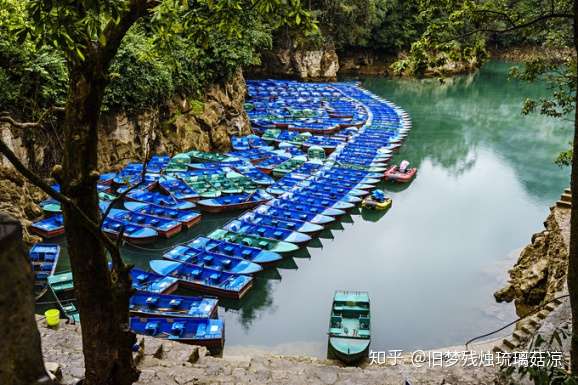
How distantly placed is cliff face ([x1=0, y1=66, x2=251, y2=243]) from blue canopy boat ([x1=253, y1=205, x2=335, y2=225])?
461cm

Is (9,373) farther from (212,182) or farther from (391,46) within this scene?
(391,46)

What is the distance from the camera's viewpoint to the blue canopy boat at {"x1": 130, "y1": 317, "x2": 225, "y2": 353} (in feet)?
32.5

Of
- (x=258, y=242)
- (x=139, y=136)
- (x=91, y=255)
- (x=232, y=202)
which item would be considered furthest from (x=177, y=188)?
(x=91, y=255)

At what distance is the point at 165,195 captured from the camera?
1753 cm

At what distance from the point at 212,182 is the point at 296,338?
28.5 ft

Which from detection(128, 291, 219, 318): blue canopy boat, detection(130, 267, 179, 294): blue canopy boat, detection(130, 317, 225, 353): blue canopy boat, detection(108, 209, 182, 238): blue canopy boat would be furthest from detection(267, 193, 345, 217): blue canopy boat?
detection(130, 317, 225, 353): blue canopy boat

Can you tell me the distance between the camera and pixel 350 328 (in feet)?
34.5

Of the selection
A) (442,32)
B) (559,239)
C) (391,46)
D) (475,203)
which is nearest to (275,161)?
(475,203)

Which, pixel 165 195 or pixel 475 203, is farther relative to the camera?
pixel 475 203

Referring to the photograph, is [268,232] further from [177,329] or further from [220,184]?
[177,329]

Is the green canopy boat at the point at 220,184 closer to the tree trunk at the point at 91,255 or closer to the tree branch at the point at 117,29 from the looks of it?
the tree trunk at the point at 91,255

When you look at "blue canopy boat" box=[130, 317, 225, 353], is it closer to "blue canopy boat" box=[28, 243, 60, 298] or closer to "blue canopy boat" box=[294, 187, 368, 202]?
"blue canopy boat" box=[28, 243, 60, 298]

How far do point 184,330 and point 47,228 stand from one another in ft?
23.4

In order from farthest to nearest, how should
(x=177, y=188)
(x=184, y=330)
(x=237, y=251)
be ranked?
(x=177, y=188), (x=237, y=251), (x=184, y=330)
